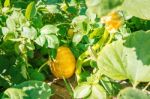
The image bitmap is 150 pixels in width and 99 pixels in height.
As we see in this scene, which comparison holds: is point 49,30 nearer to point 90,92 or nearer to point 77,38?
point 77,38

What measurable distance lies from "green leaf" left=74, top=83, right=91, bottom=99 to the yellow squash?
0.16 meters

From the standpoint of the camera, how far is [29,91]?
52.2 inches

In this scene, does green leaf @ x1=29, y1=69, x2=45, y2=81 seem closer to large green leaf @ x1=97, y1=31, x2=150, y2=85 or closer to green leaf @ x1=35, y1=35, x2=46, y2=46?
green leaf @ x1=35, y1=35, x2=46, y2=46

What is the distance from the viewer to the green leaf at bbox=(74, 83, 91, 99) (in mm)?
1348

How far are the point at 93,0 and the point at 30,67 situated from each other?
3.86ft

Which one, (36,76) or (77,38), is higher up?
(77,38)

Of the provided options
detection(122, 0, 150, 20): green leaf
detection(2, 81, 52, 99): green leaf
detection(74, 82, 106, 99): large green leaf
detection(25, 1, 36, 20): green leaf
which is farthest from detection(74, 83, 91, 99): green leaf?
detection(122, 0, 150, 20): green leaf

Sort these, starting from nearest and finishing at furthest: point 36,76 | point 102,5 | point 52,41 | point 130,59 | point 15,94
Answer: point 102,5 → point 130,59 → point 15,94 → point 52,41 → point 36,76

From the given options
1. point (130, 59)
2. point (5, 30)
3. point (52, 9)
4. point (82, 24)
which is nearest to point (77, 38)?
point (82, 24)

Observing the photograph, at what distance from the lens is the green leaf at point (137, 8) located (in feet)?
1.38

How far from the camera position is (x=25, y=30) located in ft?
4.57

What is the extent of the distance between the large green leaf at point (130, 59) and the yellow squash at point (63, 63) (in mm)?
486

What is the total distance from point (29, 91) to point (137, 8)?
0.94m

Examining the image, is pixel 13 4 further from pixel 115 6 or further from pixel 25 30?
pixel 115 6
